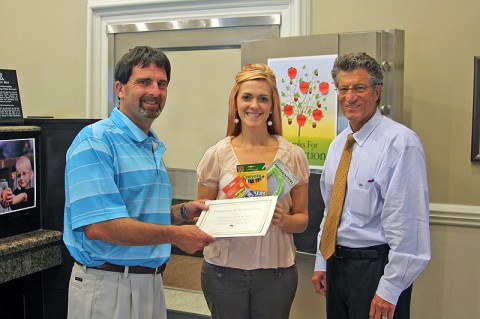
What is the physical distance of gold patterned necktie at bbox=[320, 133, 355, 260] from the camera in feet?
6.54

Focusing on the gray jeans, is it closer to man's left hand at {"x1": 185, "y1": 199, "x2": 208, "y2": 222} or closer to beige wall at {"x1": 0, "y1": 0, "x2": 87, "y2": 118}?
man's left hand at {"x1": 185, "y1": 199, "x2": 208, "y2": 222}

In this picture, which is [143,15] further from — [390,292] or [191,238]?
[390,292]

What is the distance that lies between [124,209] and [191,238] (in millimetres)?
250

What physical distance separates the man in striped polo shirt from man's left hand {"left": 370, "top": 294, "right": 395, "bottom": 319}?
0.65m

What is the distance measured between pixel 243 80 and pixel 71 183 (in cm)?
77

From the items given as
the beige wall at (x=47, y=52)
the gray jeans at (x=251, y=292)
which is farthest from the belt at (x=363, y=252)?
the beige wall at (x=47, y=52)

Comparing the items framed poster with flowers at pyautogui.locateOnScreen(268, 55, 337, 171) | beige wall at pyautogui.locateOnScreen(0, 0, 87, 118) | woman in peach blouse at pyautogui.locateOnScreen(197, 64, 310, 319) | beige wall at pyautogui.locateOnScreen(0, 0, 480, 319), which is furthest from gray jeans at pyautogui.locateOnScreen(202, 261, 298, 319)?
beige wall at pyautogui.locateOnScreen(0, 0, 87, 118)

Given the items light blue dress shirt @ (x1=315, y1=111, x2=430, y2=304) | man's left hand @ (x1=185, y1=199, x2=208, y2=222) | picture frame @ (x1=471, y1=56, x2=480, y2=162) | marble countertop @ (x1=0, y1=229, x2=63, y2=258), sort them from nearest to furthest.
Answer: light blue dress shirt @ (x1=315, y1=111, x2=430, y2=304)
man's left hand @ (x1=185, y1=199, x2=208, y2=222)
marble countertop @ (x1=0, y1=229, x2=63, y2=258)
picture frame @ (x1=471, y1=56, x2=480, y2=162)

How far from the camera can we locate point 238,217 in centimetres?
179

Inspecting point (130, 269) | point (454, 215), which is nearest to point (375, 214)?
point (130, 269)

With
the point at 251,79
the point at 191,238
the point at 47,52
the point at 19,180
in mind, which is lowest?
the point at 191,238

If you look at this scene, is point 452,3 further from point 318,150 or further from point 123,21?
point 123,21

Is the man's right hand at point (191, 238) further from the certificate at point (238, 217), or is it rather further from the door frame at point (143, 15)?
the door frame at point (143, 15)

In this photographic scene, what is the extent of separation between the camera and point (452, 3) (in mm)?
2824
